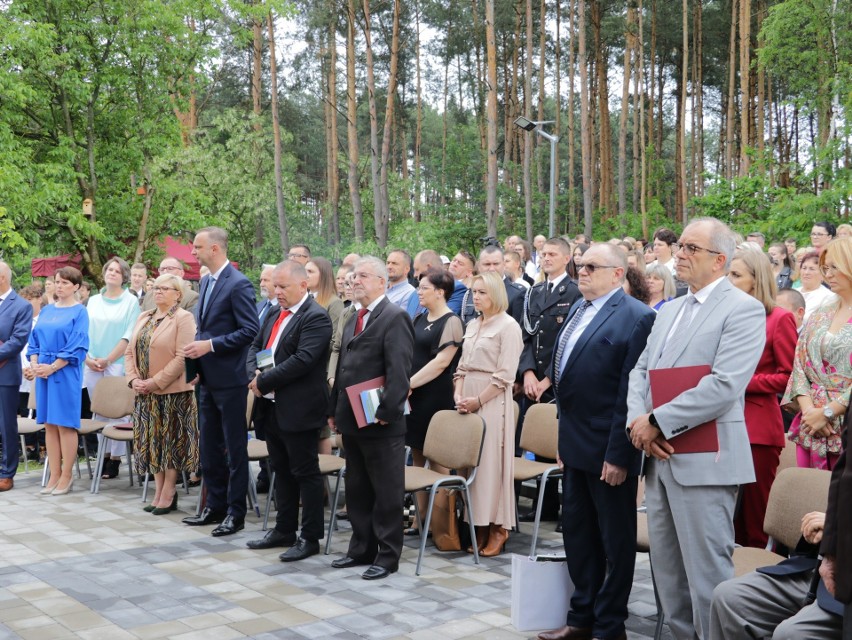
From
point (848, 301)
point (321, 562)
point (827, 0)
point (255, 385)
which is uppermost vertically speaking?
point (827, 0)

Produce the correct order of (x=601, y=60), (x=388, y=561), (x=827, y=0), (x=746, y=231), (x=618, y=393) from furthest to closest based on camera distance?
(x=601, y=60) → (x=827, y=0) → (x=746, y=231) → (x=388, y=561) → (x=618, y=393)

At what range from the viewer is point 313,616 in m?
4.70

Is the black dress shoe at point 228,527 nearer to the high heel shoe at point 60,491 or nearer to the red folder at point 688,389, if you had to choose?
the high heel shoe at point 60,491

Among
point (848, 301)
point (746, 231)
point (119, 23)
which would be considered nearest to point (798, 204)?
point (746, 231)

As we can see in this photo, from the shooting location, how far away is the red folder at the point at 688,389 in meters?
3.65

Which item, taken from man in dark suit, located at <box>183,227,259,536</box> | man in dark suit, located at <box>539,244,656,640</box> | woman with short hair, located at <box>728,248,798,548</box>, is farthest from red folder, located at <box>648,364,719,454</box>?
man in dark suit, located at <box>183,227,259,536</box>

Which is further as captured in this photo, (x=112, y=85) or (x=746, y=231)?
(x=112, y=85)

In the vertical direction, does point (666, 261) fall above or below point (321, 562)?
above

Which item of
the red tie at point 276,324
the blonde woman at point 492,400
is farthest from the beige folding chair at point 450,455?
the red tie at point 276,324

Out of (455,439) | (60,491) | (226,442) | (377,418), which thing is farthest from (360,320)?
(60,491)

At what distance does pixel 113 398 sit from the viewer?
26.3 feet

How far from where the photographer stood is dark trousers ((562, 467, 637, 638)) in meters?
4.15

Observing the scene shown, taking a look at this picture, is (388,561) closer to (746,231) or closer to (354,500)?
(354,500)

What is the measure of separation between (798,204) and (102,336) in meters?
9.79
